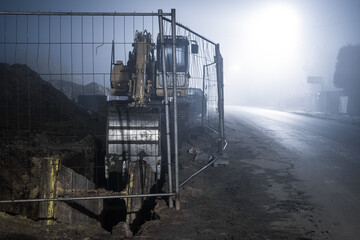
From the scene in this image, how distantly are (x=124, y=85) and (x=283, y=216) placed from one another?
22.1 ft

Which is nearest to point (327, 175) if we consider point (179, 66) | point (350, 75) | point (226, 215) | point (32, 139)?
point (226, 215)

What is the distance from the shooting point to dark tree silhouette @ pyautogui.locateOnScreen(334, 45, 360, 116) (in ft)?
125

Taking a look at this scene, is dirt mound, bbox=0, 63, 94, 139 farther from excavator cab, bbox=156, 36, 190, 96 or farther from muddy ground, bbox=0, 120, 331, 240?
muddy ground, bbox=0, 120, 331, 240

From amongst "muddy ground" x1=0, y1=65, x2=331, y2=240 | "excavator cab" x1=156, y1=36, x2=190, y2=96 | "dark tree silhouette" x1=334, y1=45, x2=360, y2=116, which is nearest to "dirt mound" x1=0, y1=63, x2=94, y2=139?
"muddy ground" x1=0, y1=65, x2=331, y2=240

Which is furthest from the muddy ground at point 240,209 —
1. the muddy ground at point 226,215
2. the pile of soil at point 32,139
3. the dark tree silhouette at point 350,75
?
the dark tree silhouette at point 350,75

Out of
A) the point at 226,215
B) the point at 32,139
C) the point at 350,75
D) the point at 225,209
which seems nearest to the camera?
the point at 226,215

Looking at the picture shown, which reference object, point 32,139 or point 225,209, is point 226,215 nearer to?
point 225,209

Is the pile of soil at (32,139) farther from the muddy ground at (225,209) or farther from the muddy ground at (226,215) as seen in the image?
the muddy ground at (226,215)

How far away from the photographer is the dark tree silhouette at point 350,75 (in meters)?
38.1

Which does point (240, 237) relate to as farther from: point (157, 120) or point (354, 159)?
point (354, 159)

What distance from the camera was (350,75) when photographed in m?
40.4

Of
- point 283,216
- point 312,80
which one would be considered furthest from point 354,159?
point 312,80

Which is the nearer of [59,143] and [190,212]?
[190,212]

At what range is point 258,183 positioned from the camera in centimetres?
675
